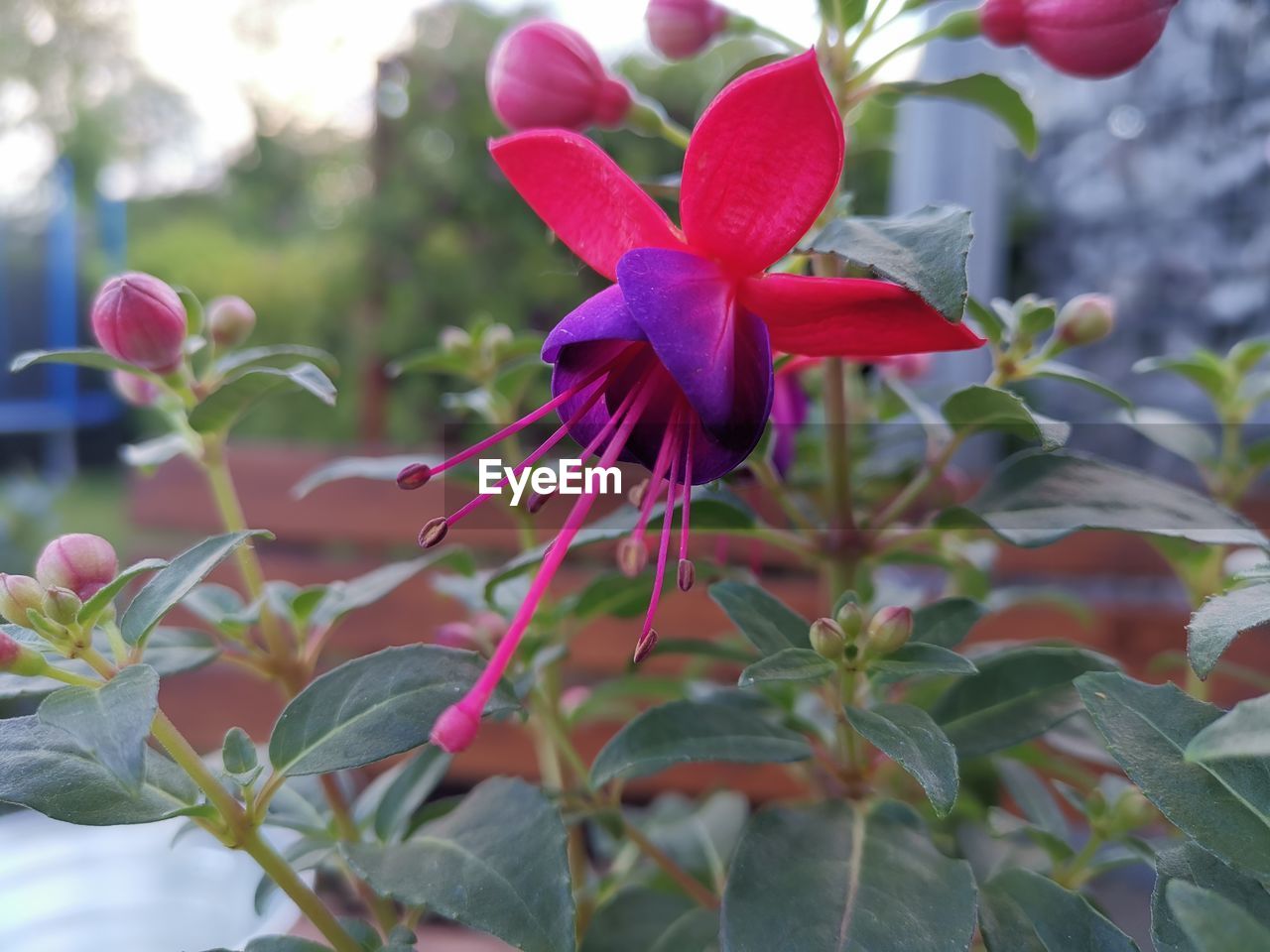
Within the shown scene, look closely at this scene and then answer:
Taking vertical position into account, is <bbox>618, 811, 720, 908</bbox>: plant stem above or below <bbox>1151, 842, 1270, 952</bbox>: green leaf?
below

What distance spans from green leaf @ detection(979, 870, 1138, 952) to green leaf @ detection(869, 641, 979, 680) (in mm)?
94

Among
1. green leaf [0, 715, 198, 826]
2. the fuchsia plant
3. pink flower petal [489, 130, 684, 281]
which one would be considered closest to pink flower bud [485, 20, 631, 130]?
the fuchsia plant

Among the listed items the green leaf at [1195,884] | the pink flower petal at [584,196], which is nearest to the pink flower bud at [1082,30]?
the pink flower petal at [584,196]

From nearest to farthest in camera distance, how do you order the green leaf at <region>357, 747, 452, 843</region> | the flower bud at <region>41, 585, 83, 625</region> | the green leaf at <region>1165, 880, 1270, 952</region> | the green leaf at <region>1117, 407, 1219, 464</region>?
1. the green leaf at <region>1165, 880, 1270, 952</region>
2. the flower bud at <region>41, 585, 83, 625</region>
3. the green leaf at <region>357, 747, 452, 843</region>
4. the green leaf at <region>1117, 407, 1219, 464</region>

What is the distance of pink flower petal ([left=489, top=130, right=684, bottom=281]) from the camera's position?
1.12 ft

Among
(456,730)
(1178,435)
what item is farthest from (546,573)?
(1178,435)

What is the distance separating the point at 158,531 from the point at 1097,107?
1.91 metres

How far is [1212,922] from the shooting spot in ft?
0.77

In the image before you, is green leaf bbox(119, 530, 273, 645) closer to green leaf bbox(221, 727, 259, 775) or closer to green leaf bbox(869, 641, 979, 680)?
green leaf bbox(221, 727, 259, 775)

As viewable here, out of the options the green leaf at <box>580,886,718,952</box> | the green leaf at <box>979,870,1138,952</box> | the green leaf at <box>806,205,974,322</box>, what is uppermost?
the green leaf at <box>806,205,974,322</box>

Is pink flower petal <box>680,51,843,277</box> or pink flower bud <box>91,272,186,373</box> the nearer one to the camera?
pink flower petal <box>680,51,843,277</box>

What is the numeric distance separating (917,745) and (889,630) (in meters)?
0.05

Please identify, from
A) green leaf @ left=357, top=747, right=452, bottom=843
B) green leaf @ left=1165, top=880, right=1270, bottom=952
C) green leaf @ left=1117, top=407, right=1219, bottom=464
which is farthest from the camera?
green leaf @ left=1117, top=407, right=1219, bottom=464

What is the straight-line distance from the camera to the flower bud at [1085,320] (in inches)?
18.5
